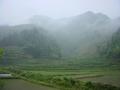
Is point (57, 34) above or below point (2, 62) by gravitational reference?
above

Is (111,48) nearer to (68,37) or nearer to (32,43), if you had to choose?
(32,43)

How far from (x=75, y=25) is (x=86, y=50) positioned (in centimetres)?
4689

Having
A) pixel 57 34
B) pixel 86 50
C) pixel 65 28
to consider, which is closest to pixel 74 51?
pixel 86 50

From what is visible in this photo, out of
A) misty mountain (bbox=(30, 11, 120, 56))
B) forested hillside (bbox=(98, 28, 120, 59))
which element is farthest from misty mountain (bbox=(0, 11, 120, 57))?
forested hillside (bbox=(98, 28, 120, 59))

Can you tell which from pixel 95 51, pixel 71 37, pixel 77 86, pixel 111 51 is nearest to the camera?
pixel 77 86

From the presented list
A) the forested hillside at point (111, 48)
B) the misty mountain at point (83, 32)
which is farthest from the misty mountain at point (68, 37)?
the forested hillside at point (111, 48)

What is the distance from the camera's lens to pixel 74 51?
92.4 meters

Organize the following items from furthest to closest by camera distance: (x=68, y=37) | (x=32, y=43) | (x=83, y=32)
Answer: (x=83, y=32), (x=68, y=37), (x=32, y=43)

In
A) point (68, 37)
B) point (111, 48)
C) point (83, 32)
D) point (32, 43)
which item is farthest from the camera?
point (83, 32)

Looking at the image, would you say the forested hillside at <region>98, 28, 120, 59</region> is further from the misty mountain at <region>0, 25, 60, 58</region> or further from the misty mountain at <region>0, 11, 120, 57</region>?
the misty mountain at <region>0, 25, 60, 58</region>

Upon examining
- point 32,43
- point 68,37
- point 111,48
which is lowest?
→ point 111,48

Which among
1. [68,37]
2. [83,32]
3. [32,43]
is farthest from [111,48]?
[83,32]

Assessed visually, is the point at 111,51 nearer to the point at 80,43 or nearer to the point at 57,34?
the point at 80,43

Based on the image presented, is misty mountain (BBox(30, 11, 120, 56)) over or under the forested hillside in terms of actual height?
over
